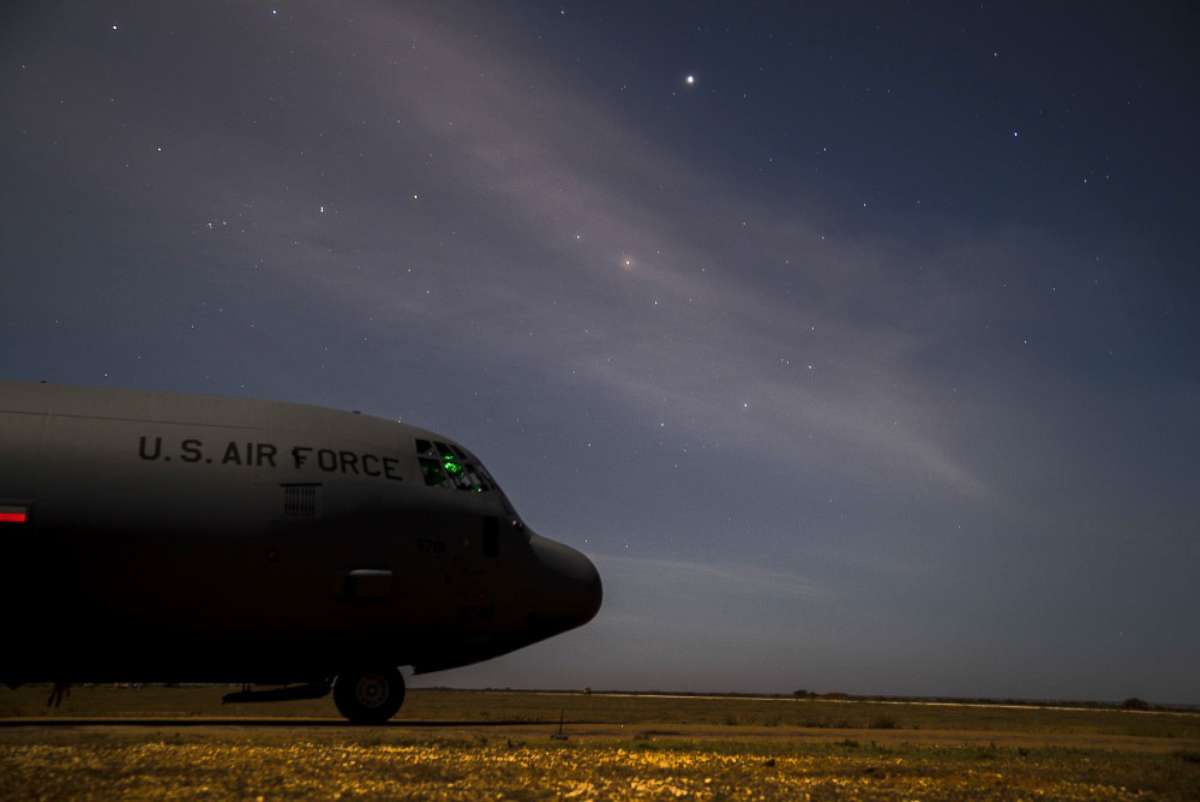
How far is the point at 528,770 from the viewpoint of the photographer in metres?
12.8

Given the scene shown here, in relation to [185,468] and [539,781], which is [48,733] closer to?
[185,468]

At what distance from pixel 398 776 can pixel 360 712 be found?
476 inches

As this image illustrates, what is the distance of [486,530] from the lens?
24312 millimetres

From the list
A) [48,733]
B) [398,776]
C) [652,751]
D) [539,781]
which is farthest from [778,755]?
[48,733]

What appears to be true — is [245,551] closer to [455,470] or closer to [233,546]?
[233,546]

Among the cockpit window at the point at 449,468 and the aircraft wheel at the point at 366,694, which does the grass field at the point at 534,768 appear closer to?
the aircraft wheel at the point at 366,694

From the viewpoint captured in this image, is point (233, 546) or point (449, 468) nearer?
point (233, 546)

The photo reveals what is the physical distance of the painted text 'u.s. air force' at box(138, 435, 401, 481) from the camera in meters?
20.6

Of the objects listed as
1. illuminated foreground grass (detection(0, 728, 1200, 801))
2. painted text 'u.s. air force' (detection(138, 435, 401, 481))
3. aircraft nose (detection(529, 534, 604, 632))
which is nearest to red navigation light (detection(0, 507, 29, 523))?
painted text 'u.s. air force' (detection(138, 435, 401, 481))

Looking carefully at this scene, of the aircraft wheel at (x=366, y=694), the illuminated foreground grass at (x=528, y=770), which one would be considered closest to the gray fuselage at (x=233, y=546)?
the aircraft wheel at (x=366, y=694)

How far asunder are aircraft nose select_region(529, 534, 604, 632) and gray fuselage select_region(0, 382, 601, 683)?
80 cm

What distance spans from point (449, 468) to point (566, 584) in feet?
14.5

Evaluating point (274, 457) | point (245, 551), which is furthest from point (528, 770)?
point (274, 457)

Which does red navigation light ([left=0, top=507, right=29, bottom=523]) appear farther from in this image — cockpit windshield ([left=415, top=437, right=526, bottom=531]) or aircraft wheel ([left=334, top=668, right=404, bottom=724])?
cockpit windshield ([left=415, top=437, right=526, bottom=531])
